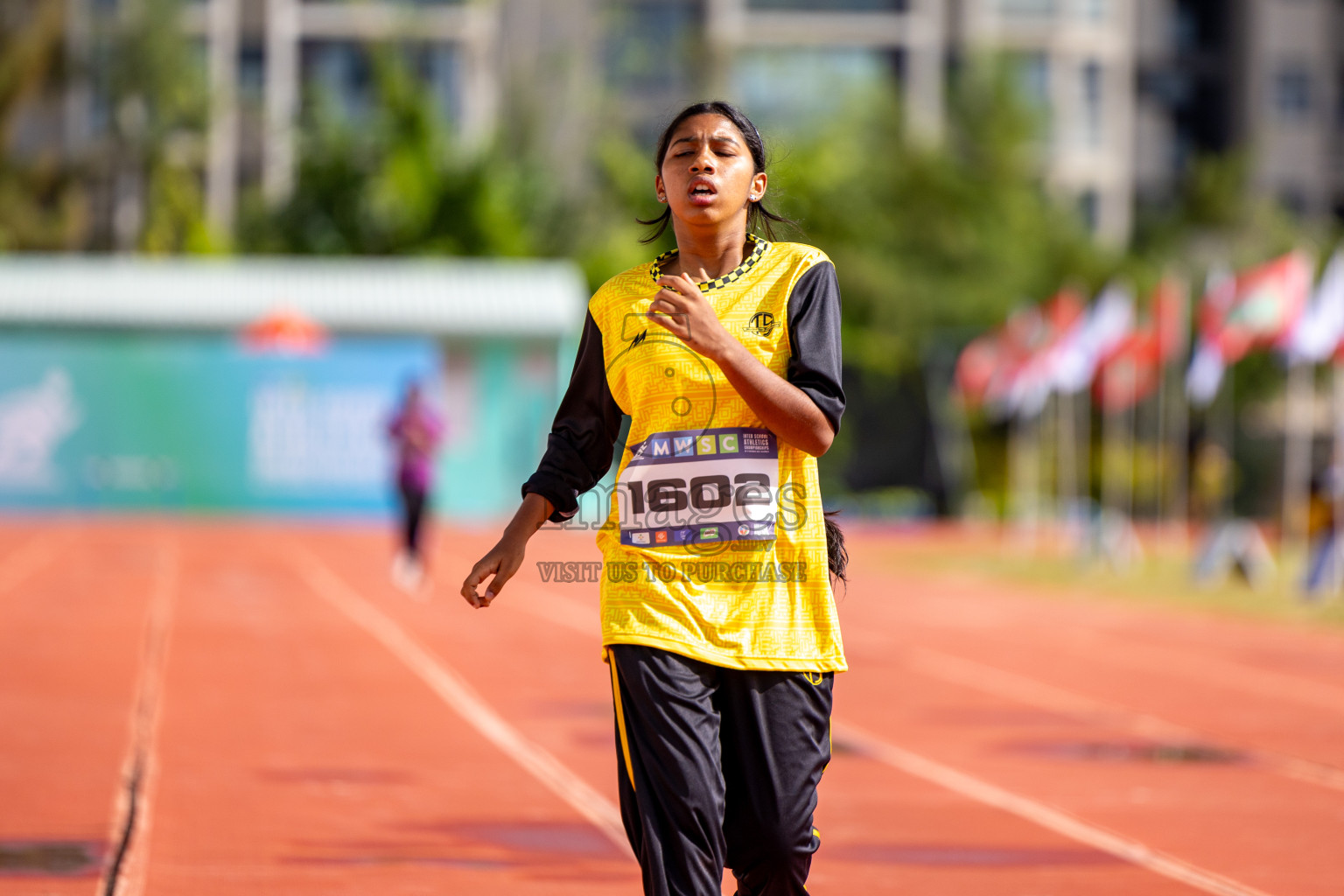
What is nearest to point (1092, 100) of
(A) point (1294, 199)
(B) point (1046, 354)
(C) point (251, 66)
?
(A) point (1294, 199)

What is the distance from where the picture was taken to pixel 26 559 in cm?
2227

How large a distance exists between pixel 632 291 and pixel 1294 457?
37820 millimetres

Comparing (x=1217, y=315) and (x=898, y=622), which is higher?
(x=1217, y=315)

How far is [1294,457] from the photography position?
130 feet

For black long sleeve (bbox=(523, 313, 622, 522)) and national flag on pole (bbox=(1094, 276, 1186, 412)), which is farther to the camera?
national flag on pole (bbox=(1094, 276, 1186, 412))

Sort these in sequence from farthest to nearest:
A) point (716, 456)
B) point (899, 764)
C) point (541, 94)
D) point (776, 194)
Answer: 1. point (541, 94)
2. point (899, 764)
3. point (776, 194)
4. point (716, 456)

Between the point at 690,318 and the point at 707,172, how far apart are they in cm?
37

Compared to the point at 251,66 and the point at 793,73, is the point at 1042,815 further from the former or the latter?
the point at 251,66

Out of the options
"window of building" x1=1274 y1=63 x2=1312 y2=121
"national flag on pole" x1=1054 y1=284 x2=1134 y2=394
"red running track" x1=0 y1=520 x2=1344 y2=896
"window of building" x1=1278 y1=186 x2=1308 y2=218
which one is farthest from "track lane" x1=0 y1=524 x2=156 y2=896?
"window of building" x1=1274 y1=63 x2=1312 y2=121

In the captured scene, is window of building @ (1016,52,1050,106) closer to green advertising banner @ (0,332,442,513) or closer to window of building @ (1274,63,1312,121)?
window of building @ (1274,63,1312,121)

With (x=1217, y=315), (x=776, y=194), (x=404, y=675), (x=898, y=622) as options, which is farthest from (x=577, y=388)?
(x=1217, y=315)

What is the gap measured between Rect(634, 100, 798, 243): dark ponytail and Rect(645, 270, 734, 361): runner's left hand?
1.20 ft

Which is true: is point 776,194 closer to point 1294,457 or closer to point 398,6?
point 1294,457

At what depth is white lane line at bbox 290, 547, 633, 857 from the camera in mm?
7309
